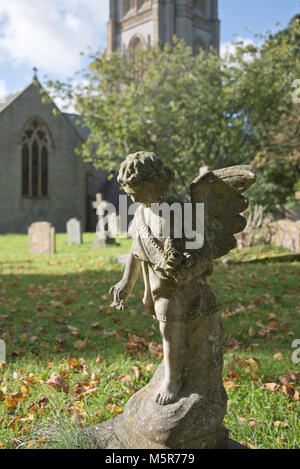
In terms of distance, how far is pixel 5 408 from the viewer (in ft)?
10.9

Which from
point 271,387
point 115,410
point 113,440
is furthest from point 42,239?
point 113,440

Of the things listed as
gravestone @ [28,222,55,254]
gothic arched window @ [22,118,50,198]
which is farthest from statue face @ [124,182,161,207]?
gothic arched window @ [22,118,50,198]

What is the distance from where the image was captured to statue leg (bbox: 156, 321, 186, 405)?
85.7 inches

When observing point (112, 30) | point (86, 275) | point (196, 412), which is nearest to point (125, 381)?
point (196, 412)

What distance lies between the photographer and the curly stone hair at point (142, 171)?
209 cm

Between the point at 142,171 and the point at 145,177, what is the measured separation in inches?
1.4

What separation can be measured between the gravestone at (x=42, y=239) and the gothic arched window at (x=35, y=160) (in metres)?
12.6

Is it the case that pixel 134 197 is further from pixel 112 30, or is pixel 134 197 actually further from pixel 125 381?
pixel 112 30

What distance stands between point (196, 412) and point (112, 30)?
40699 mm

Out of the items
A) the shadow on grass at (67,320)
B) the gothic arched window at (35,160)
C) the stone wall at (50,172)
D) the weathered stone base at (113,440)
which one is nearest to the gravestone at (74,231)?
the shadow on grass at (67,320)

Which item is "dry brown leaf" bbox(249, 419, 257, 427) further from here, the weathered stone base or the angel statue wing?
the angel statue wing

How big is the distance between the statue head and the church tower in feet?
109

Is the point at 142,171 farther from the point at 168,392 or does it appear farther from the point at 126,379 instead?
the point at 126,379

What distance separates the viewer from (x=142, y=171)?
2084mm
